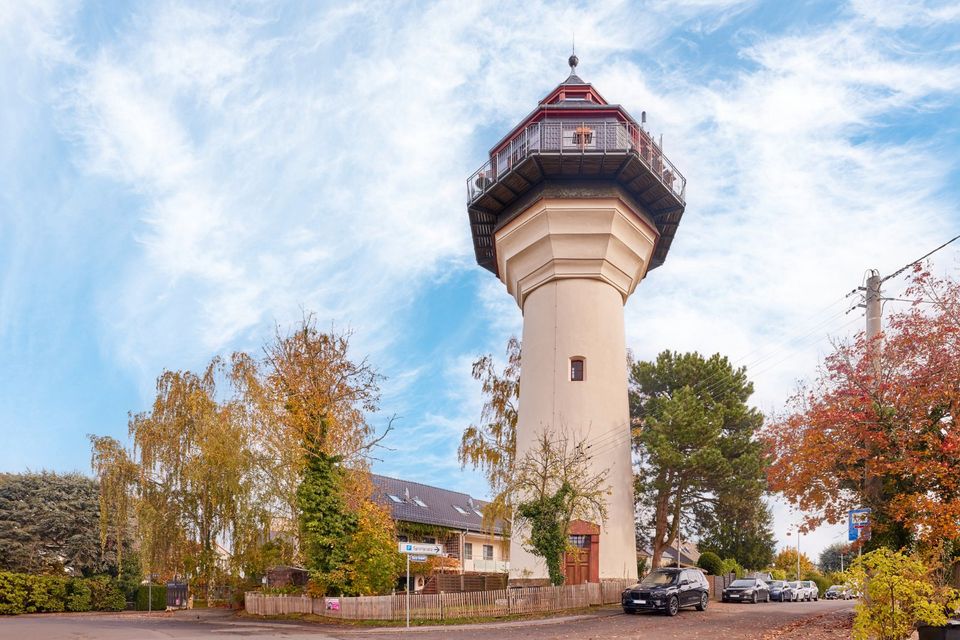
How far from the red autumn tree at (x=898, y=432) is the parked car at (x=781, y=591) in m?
14.7

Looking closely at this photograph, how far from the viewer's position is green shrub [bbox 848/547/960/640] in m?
13.1

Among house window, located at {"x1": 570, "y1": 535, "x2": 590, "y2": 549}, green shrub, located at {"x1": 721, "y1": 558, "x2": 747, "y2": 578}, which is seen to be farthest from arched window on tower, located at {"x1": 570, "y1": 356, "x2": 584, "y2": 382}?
green shrub, located at {"x1": 721, "y1": 558, "x2": 747, "y2": 578}

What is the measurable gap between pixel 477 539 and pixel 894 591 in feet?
113

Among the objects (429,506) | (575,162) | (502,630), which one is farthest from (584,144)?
(429,506)

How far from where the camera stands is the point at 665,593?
23.9 meters

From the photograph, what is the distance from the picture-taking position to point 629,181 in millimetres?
30094

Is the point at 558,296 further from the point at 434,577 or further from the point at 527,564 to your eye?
the point at 434,577

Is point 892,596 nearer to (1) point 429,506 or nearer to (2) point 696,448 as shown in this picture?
Result: (2) point 696,448

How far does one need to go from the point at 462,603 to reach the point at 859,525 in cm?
1142

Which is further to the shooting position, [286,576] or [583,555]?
[286,576]

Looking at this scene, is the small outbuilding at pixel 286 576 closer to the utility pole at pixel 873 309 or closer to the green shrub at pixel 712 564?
the green shrub at pixel 712 564

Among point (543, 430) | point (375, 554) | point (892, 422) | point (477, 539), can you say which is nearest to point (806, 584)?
point (477, 539)

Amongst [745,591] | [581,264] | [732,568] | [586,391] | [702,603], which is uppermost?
[581,264]

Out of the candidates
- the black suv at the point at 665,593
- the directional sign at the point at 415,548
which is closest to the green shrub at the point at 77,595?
the directional sign at the point at 415,548
